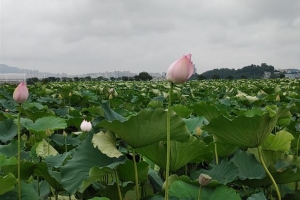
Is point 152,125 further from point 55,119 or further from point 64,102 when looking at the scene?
point 64,102

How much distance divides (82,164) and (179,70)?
1.12 feet

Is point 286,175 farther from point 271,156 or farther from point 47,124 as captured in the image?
point 47,124

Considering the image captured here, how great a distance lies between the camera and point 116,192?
943 mm

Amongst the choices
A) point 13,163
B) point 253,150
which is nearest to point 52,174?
point 13,163

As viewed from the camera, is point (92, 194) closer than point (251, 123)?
No

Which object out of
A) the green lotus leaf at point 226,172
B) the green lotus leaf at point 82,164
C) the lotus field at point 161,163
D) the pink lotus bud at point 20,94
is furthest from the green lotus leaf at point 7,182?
the green lotus leaf at point 226,172

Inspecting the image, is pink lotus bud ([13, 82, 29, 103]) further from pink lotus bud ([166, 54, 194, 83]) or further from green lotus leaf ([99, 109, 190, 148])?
pink lotus bud ([166, 54, 194, 83])

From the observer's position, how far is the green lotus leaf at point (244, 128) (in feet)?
2.71

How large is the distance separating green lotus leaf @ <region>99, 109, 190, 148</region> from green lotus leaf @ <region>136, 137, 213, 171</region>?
0.09 metres

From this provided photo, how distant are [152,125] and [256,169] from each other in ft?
1.12

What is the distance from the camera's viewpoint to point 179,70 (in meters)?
0.73

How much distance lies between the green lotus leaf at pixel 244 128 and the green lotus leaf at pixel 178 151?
0.06 m

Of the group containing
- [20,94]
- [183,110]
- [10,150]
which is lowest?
[10,150]

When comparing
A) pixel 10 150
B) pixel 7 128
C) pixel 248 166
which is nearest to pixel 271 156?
pixel 248 166
